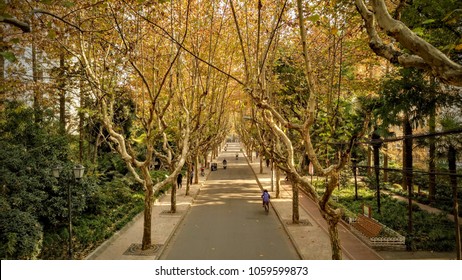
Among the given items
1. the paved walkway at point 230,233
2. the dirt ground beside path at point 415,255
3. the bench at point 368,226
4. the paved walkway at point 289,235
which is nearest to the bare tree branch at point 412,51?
the paved walkway at point 289,235

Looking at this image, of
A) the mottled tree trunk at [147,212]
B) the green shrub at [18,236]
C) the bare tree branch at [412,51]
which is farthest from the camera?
the mottled tree trunk at [147,212]

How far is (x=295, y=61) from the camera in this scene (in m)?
20.5

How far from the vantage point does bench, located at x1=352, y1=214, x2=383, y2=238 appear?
43.0 feet

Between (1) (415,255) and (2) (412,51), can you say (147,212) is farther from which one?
(2) (412,51)

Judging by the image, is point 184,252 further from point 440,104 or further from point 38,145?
point 440,104

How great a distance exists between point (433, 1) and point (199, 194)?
2113 centimetres

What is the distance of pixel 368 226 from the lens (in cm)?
1401

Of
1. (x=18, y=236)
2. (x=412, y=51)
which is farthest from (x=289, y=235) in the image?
(x=412, y=51)

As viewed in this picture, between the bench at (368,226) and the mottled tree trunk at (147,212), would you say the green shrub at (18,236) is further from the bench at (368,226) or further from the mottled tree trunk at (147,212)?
the bench at (368,226)

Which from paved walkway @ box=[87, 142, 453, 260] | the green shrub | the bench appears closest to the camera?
the green shrub

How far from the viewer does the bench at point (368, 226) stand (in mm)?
13117

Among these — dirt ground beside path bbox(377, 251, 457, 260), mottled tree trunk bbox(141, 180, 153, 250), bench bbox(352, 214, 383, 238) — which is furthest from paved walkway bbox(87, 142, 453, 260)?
bench bbox(352, 214, 383, 238)

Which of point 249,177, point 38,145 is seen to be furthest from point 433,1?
point 249,177

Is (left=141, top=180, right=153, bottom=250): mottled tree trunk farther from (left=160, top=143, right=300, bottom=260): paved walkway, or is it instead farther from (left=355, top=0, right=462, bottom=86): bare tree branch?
(left=355, top=0, right=462, bottom=86): bare tree branch
